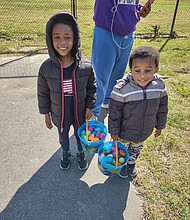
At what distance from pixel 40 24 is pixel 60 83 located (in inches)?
261

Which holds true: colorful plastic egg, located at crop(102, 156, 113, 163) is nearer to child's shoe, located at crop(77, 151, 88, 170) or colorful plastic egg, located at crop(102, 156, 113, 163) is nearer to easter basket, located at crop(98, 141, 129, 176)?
easter basket, located at crop(98, 141, 129, 176)

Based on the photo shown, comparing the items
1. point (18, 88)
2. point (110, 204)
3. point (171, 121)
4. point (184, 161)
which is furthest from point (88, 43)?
point (110, 204)

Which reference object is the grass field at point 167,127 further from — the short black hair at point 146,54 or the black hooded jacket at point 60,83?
the short black hair at point 146,54

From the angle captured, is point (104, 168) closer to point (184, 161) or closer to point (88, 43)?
point (184, 161)

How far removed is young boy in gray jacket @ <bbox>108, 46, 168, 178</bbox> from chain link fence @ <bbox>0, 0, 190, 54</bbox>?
400cm

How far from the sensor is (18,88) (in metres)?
3.60

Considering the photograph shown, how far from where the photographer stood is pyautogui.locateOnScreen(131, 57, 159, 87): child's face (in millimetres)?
1601

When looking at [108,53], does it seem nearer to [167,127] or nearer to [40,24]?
[167,127]

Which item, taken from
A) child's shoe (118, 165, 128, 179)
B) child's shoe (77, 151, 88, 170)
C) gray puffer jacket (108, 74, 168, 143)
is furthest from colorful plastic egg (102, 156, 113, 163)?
child's shoe (77, 151, 88, 170)

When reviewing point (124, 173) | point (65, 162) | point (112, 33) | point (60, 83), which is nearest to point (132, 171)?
point (124, 173)

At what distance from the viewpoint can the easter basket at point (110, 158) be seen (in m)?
1.78

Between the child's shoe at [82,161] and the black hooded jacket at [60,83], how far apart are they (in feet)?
1.39

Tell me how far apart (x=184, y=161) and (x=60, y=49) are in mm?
1726

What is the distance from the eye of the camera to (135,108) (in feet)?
5.72
